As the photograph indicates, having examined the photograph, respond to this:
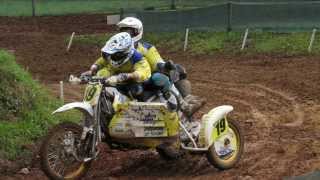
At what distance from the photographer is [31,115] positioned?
10.1 m

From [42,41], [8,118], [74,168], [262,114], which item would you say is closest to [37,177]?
[74,168]

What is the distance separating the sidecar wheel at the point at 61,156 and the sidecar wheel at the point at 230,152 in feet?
4.81

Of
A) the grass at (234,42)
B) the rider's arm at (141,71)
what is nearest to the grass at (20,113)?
the rider's arm at (141,71)

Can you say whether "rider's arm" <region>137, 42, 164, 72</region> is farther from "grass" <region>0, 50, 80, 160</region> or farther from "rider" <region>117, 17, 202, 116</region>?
"grass" <region>0, 50, 80, 160</region>

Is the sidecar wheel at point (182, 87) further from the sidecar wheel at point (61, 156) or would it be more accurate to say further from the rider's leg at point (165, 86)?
the sidecar wheel at point (61, 156)

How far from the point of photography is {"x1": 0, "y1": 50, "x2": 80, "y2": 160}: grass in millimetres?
9258

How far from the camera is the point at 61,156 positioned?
318 inches

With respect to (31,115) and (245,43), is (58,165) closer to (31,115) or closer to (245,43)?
(31,115)

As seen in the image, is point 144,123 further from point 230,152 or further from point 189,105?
point 230,152

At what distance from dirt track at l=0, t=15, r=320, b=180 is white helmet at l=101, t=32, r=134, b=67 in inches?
52.6

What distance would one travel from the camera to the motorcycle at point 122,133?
8094 mm

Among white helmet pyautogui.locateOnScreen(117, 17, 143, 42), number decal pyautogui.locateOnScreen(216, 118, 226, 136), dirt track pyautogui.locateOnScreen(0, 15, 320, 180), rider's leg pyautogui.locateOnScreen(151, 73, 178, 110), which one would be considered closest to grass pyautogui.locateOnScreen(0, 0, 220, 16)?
dirt track pyautogui.locateOnScreen(0, 15, 320, 180)

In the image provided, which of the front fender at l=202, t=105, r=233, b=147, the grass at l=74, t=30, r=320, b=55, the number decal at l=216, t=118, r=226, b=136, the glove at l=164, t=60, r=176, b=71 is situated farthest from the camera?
the grass at l=74, t=30, r=320, b=55

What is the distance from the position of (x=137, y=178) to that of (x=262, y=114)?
4313 mm
